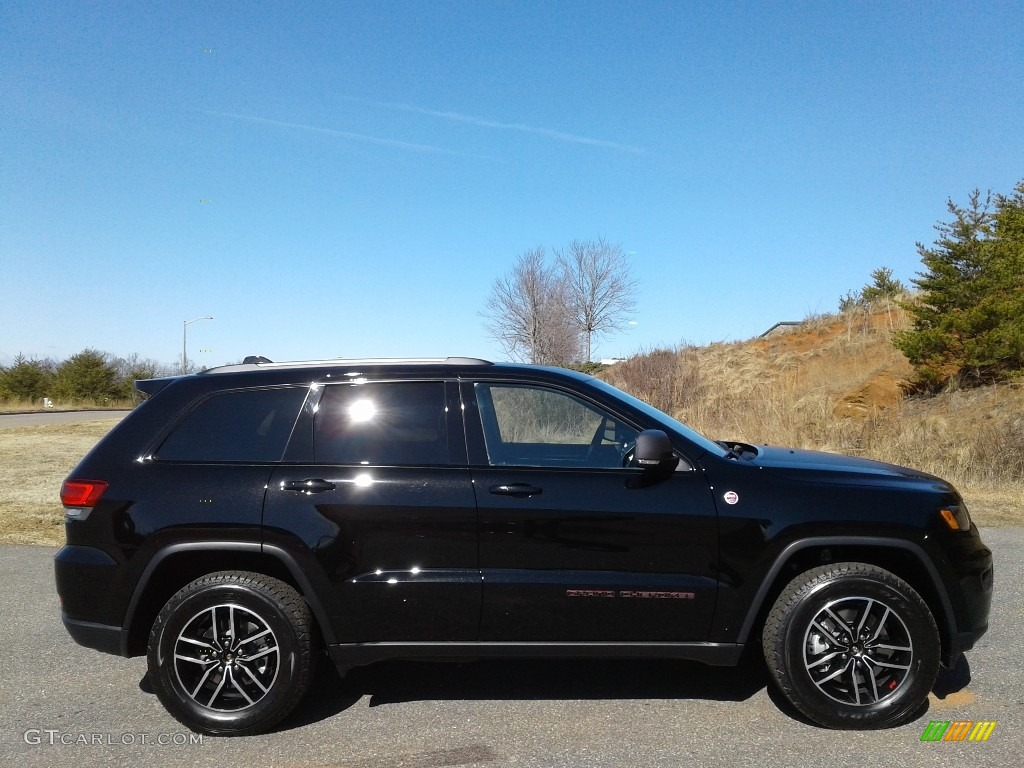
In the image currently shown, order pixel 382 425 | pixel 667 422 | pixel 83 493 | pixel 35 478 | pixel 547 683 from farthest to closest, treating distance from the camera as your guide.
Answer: pixel 35 478 → pixel 547 683 → pixel 667 422 → pixel 382 425 → pixel 83 493

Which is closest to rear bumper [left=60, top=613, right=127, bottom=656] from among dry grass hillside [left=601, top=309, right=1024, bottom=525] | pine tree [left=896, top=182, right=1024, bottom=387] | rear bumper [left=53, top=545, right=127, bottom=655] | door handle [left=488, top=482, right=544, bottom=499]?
rear bumper [left=53, top=545, right=127, bottom=655]

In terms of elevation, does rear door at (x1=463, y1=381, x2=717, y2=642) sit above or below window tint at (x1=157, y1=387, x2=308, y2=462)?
below

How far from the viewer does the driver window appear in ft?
13.9

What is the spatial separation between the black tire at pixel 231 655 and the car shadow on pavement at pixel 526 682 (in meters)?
0.22

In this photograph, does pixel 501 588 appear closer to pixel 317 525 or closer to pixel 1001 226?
pixel 317 525

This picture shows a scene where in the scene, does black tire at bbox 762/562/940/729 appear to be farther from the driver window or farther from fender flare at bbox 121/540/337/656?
fender flare at bbox 121/540/337/656

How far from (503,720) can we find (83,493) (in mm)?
2337

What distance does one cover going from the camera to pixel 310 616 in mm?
3955

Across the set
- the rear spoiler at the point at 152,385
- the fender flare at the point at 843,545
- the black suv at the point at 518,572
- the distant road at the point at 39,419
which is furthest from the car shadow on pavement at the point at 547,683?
the distant road at the point at 39,419

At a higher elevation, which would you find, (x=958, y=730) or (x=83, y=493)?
(x=83, y=493)

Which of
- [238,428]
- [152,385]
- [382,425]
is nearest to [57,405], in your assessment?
[152,385]

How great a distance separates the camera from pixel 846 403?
934 inches

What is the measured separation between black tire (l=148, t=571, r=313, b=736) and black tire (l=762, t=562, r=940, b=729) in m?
2.29

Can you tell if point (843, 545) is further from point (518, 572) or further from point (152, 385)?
point (152, 385)
